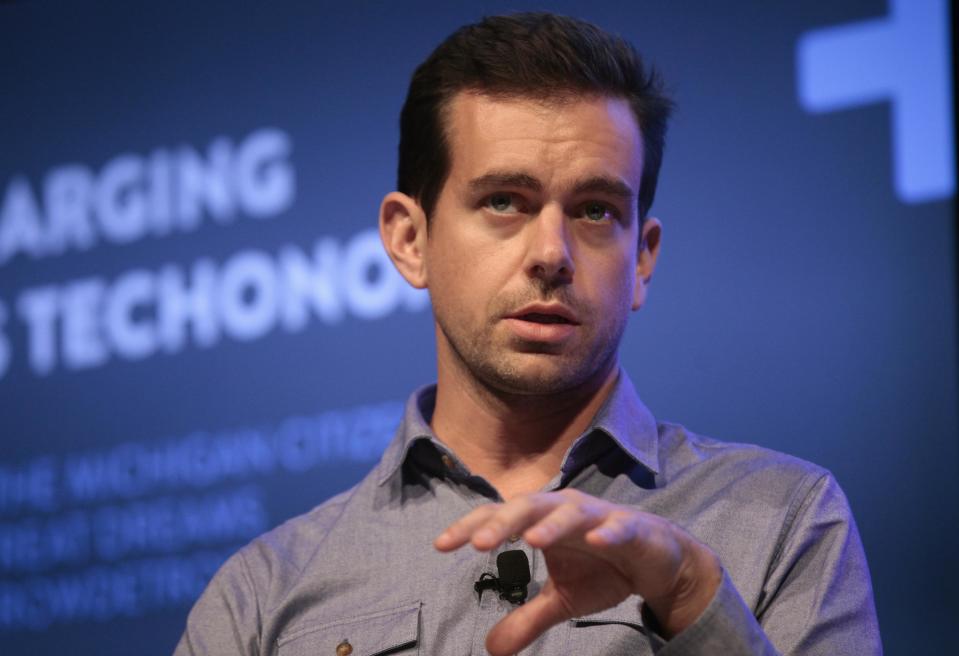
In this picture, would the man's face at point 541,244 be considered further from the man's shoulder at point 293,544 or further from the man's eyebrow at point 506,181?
the man's shoulder at point 293,544

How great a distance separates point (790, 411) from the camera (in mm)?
2520

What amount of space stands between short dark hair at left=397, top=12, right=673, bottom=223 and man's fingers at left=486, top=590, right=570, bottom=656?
898 millimetres

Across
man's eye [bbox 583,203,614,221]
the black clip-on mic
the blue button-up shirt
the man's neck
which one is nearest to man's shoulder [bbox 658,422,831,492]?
the blue button-up shirt

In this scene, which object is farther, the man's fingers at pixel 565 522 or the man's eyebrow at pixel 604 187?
the man's eyebrow at pixel 604 187

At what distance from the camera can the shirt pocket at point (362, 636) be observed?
1836mm

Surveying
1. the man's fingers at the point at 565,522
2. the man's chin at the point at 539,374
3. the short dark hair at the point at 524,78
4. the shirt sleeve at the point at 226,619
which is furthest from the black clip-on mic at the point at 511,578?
the short dark hair at the point at 524,78

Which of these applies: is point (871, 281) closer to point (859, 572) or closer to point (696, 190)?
point (696, 190)

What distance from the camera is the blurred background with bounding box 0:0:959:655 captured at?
2.46 meters

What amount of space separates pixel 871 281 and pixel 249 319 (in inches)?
62.0

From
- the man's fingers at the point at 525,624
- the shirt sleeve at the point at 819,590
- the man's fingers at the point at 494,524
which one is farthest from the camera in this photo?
the shirt sleeve at the point at 819,590

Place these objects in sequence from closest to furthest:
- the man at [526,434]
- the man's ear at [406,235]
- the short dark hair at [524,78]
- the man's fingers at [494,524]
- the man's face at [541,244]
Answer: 1. the man's fingers at [494,524]
2. the man at [526,434]
3. the man's face at [541,244]
4. the short dark hair at [524,78]
5. the man's ear at [406,235]

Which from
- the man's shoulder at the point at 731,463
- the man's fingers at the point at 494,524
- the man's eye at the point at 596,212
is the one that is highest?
the man's eye at the point at 596,212

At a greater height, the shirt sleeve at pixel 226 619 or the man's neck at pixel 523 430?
the man's neck at pixel 523 430

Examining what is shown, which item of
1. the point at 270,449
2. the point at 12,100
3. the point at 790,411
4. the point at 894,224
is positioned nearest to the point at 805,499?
the point at 790,411
